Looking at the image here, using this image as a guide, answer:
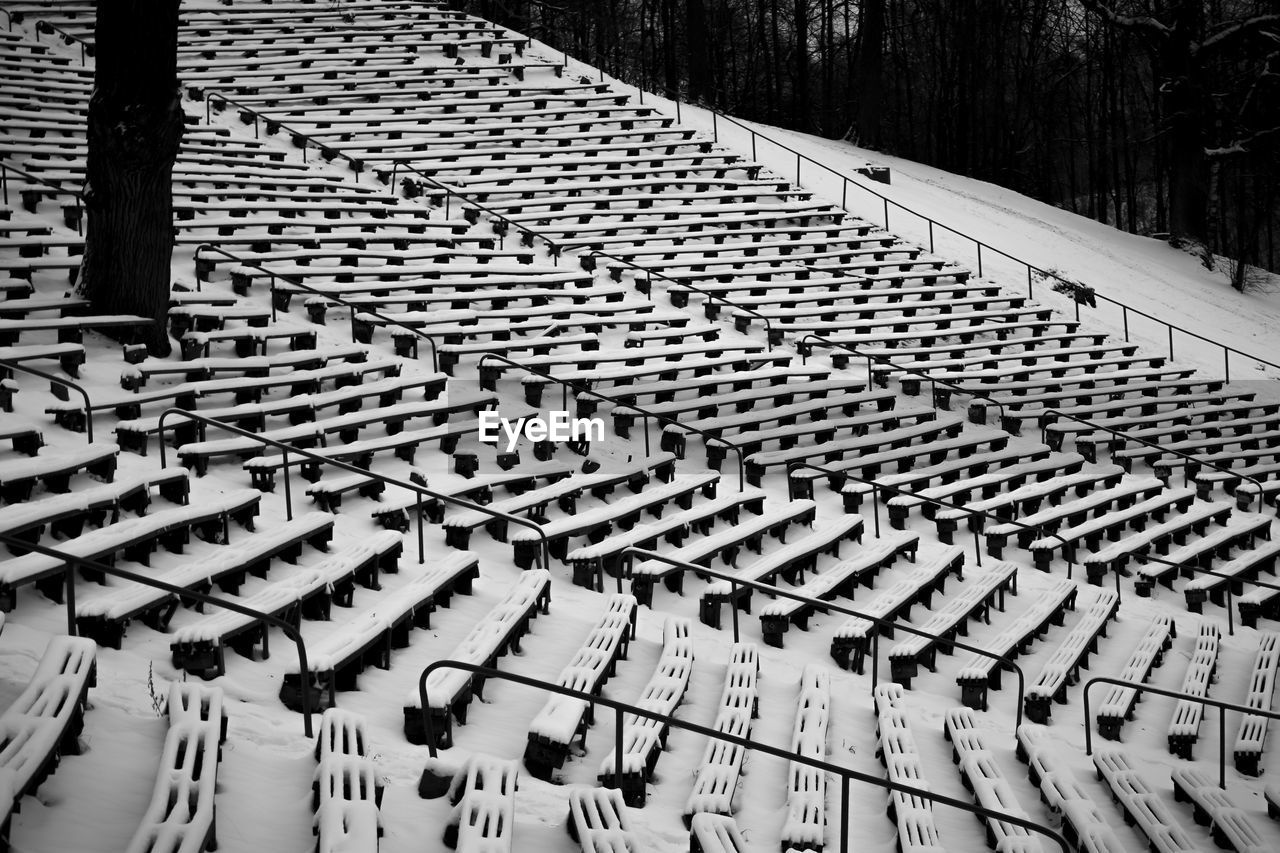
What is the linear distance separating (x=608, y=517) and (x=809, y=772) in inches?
161

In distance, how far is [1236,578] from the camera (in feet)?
42.9

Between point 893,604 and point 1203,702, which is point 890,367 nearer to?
point 893,604

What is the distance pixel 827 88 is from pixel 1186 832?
43.9m

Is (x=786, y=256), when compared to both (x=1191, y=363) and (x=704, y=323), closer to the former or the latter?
(x=704, y=323)

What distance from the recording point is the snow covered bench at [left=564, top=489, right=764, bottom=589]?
31.3ft

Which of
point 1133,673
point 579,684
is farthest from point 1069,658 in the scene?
point 579,684

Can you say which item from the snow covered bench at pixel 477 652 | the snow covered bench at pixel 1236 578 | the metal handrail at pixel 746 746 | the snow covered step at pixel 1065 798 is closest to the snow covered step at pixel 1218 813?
the snow covered step at pixel 1065 798

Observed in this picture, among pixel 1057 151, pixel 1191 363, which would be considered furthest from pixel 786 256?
pixel 1057 151

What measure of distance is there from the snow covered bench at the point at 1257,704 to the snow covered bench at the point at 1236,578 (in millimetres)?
782

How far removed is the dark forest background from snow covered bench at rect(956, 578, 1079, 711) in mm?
23872

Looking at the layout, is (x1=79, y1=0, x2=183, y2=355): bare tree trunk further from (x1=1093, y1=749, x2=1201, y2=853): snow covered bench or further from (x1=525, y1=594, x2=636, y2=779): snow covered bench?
(x1=1093, y1=749, x2=1201, y2=853): snow covered bench

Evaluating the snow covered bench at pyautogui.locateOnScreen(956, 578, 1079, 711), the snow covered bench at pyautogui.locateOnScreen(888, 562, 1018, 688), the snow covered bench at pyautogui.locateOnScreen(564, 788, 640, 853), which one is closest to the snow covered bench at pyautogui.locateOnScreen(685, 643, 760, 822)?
the snow covered bench at pyautogui.locateOnScreen(564, 788, 640, 853)

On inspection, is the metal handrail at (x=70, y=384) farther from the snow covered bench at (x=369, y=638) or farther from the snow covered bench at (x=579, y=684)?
the snow covered bench at (x=579, y=684)

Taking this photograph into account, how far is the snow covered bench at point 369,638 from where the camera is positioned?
247 inches
